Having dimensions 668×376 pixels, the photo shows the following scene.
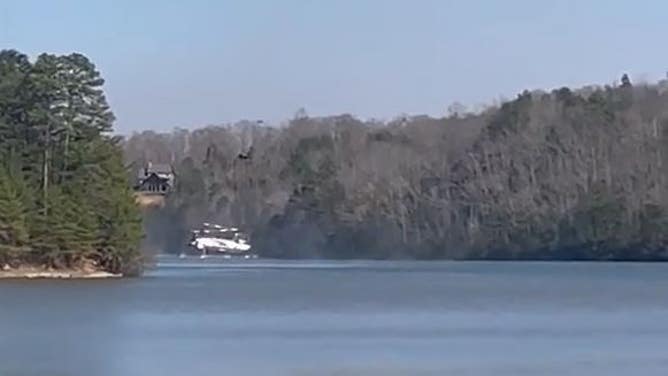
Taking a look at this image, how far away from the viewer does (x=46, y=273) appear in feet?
256

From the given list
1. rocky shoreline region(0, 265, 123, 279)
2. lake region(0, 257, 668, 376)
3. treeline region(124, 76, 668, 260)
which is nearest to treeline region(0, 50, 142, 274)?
rocky shoreline region(0, 265, 123, 279)

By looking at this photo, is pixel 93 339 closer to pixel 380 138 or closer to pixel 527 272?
pixel 527 272

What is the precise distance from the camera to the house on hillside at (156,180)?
158 metres

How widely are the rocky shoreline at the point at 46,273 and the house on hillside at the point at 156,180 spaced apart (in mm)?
77534

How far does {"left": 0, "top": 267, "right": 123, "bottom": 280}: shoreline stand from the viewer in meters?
77.5

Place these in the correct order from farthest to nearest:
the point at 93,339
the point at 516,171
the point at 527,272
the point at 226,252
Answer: the point at 226,252 → the point at 516,171 → the point at 527,272 → the point at 93,339

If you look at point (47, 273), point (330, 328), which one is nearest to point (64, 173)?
point (47, 273)

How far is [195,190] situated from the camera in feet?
516

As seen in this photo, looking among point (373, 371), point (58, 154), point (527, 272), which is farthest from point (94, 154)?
point (373, 371)

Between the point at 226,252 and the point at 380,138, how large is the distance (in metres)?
19.3

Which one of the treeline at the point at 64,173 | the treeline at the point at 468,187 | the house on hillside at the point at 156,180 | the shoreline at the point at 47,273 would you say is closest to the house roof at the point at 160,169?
the house on hillside at the point at 156,180

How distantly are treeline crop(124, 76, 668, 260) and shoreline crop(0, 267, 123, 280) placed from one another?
171 ft

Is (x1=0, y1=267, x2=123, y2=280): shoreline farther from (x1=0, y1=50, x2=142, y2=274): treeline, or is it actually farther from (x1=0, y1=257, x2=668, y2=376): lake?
(x1=0, y1=257, x2=668, y2=376): lake

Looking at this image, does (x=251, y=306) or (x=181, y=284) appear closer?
(x=251, y=306)
